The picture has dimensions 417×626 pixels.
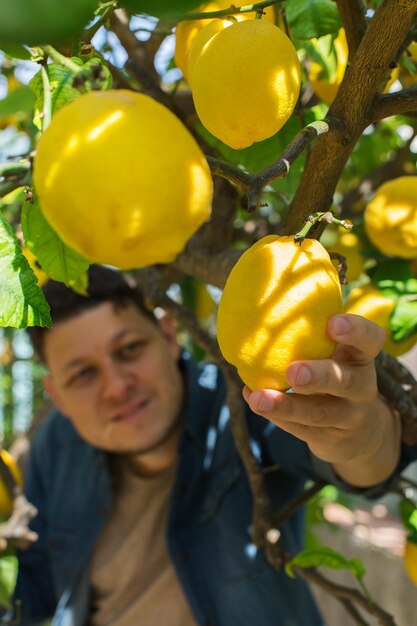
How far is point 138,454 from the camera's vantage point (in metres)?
1.34

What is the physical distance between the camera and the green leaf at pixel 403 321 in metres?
0.76

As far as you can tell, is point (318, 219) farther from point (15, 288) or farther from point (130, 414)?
point (130, 414)

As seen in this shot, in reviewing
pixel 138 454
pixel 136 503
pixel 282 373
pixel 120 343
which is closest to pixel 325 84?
pixel 282 373

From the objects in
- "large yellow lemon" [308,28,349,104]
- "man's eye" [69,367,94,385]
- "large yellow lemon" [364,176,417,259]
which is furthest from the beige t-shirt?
"large yellow lemon" [308,28,349,104]

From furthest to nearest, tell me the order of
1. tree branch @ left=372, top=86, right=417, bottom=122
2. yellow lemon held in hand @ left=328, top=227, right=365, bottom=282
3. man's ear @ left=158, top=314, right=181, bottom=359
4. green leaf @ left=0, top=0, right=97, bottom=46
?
man's ear @ left=158, top=314, right=181, bottom=359
yellow lemon held in hand @ left=328, top=227, right=365, bottom=282
tree branch @ left=372, top=86, right=417, bottom=122
green leaf @ left=0, top=0, right=97, bottom=46

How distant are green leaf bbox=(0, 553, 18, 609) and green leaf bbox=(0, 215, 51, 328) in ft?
2.45

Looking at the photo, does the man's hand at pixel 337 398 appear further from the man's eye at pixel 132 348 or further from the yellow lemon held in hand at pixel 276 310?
the man's eye at pixel 132 348

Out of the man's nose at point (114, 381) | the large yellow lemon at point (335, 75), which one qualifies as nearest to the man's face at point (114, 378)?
the man's nose at point (114, 381)

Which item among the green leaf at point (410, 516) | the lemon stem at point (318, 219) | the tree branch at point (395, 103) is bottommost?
the green leaf at point (410, 516)

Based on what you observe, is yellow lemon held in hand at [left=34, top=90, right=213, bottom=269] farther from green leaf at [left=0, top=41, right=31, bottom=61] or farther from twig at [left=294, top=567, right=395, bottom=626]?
twig at [left=294, top=567, right=395, bottom=626]

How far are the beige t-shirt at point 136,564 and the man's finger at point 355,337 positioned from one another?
976mm

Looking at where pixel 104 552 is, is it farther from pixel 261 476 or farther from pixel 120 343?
pixel 261 476

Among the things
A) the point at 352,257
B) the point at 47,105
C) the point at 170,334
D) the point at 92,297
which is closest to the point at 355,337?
the point at 47,105

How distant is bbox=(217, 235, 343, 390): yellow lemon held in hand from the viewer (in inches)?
16.8
